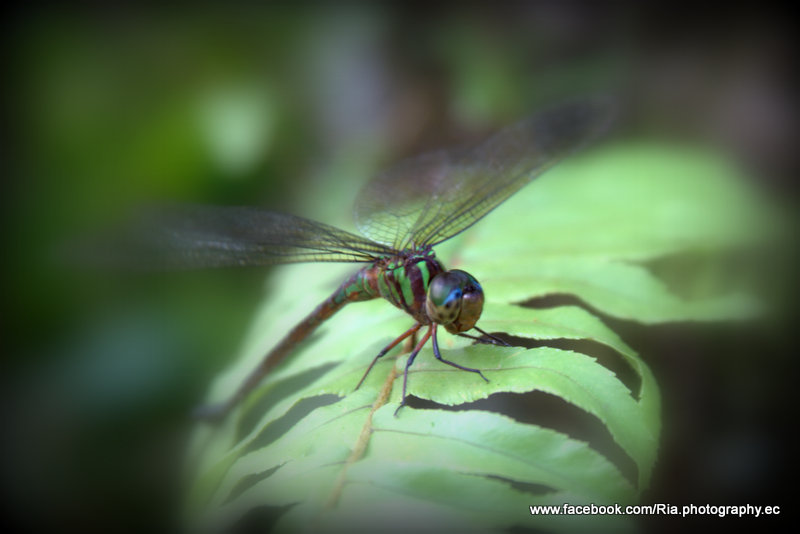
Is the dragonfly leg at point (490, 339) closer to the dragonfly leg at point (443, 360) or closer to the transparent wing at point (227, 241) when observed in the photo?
the dragonfly leg at point (443, 360)

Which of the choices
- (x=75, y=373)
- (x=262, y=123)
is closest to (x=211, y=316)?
(x=75, y=373)

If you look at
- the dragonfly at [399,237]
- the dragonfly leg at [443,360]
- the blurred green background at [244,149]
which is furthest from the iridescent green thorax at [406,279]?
the blurred green background at [244,149]

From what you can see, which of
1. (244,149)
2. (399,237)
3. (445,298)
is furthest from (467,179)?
(244,149)

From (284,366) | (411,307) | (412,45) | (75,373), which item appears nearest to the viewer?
(411,307)

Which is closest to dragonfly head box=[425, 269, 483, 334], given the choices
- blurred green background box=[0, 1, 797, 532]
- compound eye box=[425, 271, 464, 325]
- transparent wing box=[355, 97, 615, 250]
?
compound eye box=[425, 271, 464, 325]

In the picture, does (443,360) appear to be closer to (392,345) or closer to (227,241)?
(392,345)

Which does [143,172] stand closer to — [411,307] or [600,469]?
[411,307]

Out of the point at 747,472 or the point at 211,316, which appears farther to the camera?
the point at 211,316
